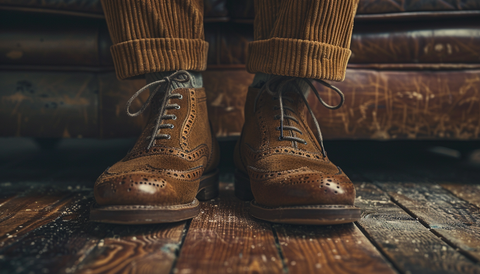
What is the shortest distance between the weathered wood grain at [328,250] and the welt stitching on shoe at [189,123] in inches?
8.9

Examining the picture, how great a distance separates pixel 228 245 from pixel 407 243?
267 mm

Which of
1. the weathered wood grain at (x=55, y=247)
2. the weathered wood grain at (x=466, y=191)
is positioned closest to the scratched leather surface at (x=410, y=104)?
the weathered wood grain at (x=466, y=191)

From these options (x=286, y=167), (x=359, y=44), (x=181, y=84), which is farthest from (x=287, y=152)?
(x=359, y=44)

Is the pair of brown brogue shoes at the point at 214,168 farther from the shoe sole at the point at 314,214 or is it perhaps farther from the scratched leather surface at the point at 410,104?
the scratched leather surface at the point at 410,104

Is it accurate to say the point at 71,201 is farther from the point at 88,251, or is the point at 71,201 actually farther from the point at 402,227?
the point at 402,227

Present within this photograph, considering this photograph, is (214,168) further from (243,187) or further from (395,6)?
(395,6)

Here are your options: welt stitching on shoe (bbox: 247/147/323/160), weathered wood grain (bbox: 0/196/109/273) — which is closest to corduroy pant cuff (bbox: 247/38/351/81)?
welt stitching on shoe (bbox: 247/147/323/160)

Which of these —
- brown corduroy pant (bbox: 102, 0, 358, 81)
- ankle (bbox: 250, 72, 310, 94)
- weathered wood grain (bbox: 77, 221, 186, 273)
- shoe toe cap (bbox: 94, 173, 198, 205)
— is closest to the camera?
weathered wood grain (bbox: 77, 221, 186, 273)

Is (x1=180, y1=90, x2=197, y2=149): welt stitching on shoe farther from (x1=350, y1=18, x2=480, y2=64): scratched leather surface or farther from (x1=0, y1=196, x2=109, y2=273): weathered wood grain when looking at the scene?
(x1=350, y1=18, x2=480, y2=64): scratched leather surface

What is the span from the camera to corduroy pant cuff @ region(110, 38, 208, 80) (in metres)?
0.68

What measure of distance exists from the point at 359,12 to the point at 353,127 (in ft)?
0.96

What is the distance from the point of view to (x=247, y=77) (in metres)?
0.96

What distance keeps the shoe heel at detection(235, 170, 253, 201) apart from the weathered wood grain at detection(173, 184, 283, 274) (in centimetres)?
5

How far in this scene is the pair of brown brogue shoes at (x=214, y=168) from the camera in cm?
57
